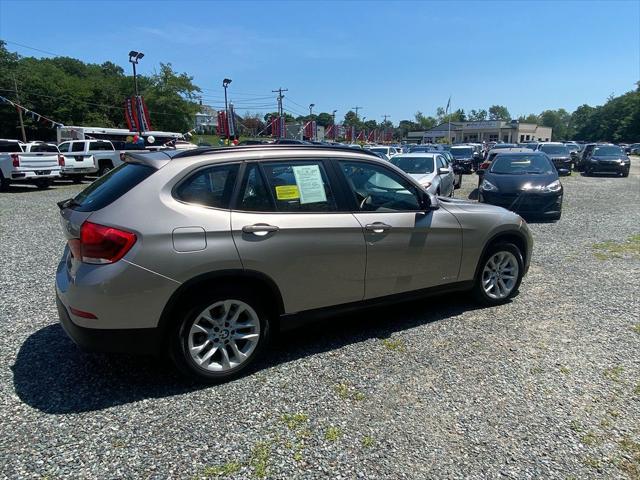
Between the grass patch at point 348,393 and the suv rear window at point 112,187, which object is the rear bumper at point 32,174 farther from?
the grass patch at point 348,393

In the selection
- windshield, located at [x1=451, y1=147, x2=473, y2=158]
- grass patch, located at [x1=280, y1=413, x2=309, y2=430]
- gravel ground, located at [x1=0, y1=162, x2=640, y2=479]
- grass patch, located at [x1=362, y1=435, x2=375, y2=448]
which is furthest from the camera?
windshield, located at [x1=451, y1=147, x2=473, y2=158]

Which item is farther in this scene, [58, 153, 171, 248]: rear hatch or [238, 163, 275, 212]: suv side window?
[238, 163, 275, 212]: suv side window

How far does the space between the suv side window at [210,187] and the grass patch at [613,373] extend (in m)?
3.30

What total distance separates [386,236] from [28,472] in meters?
2.97

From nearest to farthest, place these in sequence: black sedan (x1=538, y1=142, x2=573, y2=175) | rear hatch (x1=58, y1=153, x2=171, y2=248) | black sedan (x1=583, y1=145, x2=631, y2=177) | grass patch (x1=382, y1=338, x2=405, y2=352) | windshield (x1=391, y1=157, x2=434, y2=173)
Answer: rear hatch (x1=58, y1=153, x2=171, y2=248) → grass patch (x1=382, y1=338, x2=405, y2=352) → windshield (x1=391, y1=157, x2=434, y2=173) → black sedan (x1=538, y1=142, x2=573, y2=175) → black sedan (x1=583, y1=145, x2=631, y2=177)

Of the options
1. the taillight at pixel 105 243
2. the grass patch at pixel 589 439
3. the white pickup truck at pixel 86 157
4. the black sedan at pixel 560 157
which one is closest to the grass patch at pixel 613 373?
the grass patch at pixel 589 439

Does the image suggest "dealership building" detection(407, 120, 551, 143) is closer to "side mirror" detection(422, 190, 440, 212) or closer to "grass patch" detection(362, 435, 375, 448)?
"side mirror" detection(422, 190, 440, 212)

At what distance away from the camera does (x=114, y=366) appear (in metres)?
3.57

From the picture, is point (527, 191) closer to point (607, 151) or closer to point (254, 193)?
point (254, 193)

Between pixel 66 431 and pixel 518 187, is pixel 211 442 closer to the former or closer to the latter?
pixel 66 431

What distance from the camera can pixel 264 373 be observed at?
3.53 meters

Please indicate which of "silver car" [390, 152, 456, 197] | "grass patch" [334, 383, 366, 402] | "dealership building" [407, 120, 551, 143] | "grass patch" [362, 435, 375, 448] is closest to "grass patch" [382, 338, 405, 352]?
"grass patch" [334, 383, 366, 402]

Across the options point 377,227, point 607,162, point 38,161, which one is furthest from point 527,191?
point 38,161

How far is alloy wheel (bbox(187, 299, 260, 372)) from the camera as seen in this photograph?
324 centimetres
